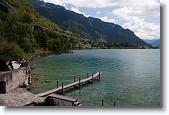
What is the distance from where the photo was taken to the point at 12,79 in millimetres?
13734

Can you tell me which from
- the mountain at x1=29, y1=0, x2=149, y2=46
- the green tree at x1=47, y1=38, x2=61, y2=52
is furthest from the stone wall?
the mountain at x1=29, y1=0, x2=149, y2=46

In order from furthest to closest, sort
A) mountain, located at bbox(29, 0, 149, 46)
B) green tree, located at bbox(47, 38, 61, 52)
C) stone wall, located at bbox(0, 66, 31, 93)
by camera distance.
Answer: mountain, located at bbox(29, 0, 149, 46), green tree, located at bbox(47, 38, 61, 52), stone wall, located at bbox(0, 66, 31, 93)

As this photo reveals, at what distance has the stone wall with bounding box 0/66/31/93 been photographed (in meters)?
12.6

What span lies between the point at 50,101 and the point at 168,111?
7.03 metres

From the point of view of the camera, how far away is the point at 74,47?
83.5 m

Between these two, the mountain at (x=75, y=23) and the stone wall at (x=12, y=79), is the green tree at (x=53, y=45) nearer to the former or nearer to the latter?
the stone wall at (x=12, y=79)

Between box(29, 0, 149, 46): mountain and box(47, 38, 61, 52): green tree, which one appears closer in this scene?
box(47, 38, 61, 52): green tree

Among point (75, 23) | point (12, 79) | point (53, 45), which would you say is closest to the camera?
point (12, 79)

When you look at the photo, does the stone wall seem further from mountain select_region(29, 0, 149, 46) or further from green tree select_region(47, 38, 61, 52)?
mountain select_region(29, 0, 149, 46)

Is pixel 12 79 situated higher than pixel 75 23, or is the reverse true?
pixel 75 23

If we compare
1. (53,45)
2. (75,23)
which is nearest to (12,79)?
(53,45)

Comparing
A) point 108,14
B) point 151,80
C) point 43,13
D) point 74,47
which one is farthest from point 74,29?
point 108,14

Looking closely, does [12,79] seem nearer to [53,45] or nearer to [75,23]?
[53,45]

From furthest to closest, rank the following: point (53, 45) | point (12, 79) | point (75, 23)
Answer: point (75, 23) → point (53, 45) → point (12, 79)
